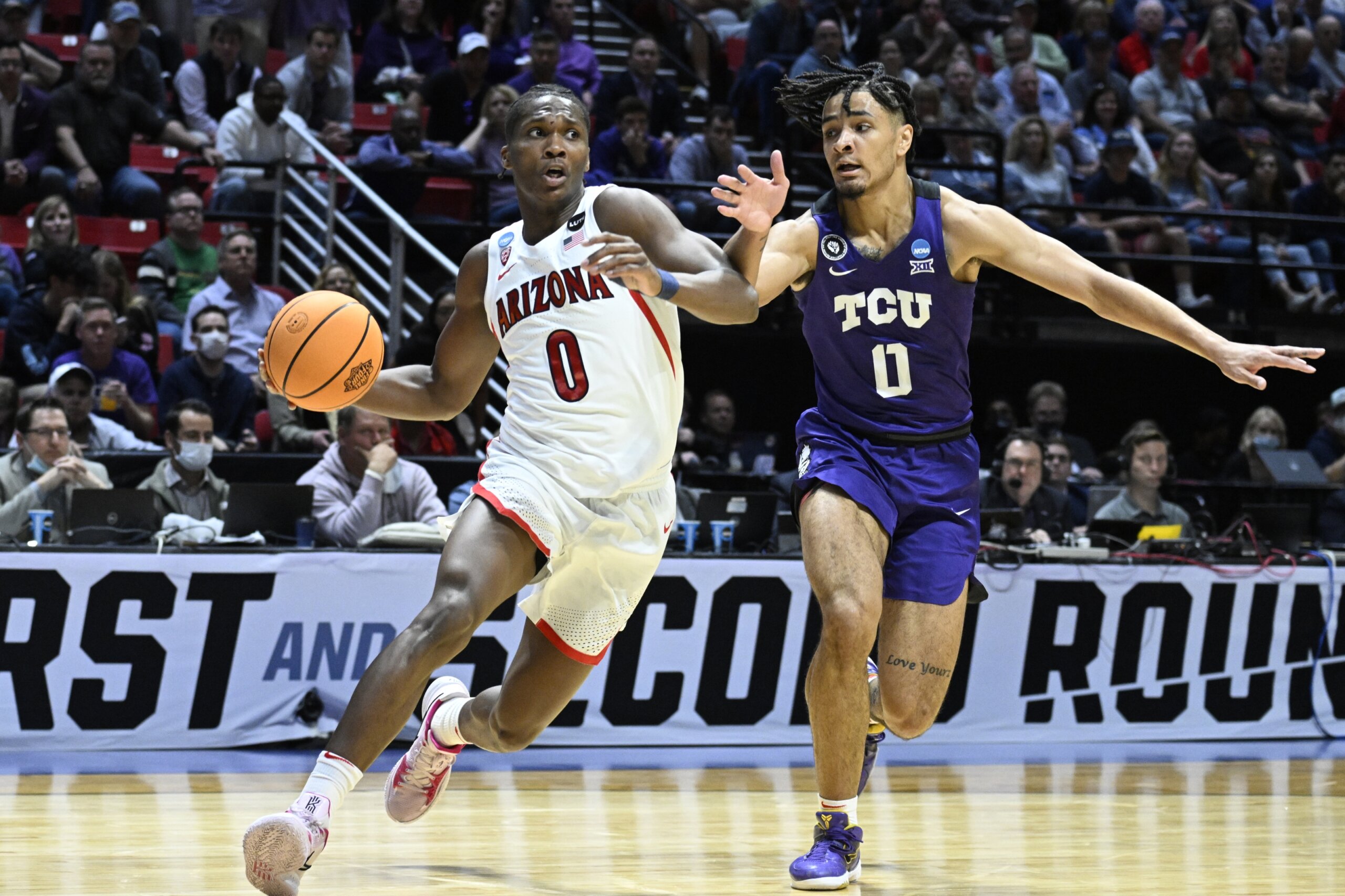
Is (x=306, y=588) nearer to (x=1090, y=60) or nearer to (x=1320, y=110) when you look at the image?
(x=1090, y=60)

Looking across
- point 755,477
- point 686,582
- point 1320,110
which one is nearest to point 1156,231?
point 1320,110

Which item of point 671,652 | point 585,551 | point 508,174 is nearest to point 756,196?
point 585,551

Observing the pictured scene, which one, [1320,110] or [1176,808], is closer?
[1176,808]

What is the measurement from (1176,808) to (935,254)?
106 inches

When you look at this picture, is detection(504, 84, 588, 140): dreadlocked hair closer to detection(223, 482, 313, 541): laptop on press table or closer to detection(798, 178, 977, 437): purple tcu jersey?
detection(798, 178, 977, 437): purple tcu jersey

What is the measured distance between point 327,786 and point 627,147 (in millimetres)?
9214

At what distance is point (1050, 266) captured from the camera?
5.03m

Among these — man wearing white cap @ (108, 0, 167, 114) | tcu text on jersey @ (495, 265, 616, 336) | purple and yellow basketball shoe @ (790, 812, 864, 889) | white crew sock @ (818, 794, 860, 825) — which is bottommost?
purple and yellow basketball shoe @ (790, 812, 864, 889)

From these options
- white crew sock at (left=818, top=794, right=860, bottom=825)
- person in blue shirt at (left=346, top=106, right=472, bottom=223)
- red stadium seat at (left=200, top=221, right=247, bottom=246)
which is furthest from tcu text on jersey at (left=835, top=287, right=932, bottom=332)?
red stadium seat at (left=200, top=221, right=247, bottom=246)

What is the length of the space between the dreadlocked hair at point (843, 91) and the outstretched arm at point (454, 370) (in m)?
1.17

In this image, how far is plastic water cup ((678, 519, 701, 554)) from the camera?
8.42 m

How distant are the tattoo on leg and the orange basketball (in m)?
1.76

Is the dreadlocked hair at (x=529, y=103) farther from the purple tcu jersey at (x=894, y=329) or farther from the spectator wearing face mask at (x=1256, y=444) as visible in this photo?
the spectator wearing face mask at (x=1256, y=444)

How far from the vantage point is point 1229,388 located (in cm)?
1438
